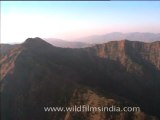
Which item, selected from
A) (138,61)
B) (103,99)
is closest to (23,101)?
(103,99)

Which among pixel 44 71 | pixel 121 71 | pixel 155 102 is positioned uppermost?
pixel 44 71

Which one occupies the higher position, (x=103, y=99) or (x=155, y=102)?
(x=103, y=99)

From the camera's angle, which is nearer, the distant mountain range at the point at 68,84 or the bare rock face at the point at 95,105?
the bare rock face at the point at 95,105

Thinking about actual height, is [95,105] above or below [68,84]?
below

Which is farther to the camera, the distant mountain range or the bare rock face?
the distant mountain range

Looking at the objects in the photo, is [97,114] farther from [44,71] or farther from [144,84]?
[144,84]

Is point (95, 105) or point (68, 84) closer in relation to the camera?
point (95, 105)

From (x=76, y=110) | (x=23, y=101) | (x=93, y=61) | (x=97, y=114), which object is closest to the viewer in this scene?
(x=97, y=114)

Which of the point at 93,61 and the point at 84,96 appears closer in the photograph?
the point at 84,96
